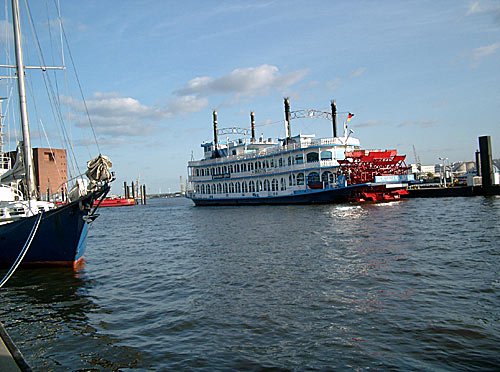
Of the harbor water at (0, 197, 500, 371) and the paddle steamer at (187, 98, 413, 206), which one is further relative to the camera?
the paddle steamer at (187, 98, 413, 206)

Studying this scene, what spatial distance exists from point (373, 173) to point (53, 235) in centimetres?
3526

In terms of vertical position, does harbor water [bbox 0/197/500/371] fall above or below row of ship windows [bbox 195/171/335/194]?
below

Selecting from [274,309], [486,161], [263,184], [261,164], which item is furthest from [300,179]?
[274,309]

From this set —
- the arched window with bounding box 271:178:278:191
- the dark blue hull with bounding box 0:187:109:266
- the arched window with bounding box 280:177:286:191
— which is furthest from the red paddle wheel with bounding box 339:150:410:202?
the dark blue hull with bounding box 0:187:109:266

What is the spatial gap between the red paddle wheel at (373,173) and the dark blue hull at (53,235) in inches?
1230

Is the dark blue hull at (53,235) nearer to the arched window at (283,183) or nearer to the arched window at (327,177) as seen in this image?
the arched window at (327,177)

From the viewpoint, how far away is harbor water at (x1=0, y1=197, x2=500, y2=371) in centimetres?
675

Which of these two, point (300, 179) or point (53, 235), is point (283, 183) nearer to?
point (300, 179)

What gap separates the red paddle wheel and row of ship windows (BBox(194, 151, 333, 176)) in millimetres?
3322

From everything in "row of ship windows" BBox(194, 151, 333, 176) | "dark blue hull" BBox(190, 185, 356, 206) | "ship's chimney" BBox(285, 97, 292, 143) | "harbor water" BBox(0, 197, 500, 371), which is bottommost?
"harbor water" BBox(0, 197, 500, 371)

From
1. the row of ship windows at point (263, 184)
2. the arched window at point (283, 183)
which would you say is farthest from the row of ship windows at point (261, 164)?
the arched window at point (283, 183)

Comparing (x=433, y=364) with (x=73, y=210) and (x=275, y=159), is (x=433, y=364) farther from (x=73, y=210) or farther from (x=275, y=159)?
(x=275, y=159)

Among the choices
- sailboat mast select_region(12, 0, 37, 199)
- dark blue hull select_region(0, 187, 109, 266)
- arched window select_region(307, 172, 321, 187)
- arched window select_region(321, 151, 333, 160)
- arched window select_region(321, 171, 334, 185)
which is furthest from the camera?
arched window select_region(321, 151, 333, 160)

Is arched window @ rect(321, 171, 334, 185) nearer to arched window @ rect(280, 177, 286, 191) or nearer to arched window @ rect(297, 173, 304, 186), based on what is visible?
arched window @ rect(297, 173, 304, 186)
